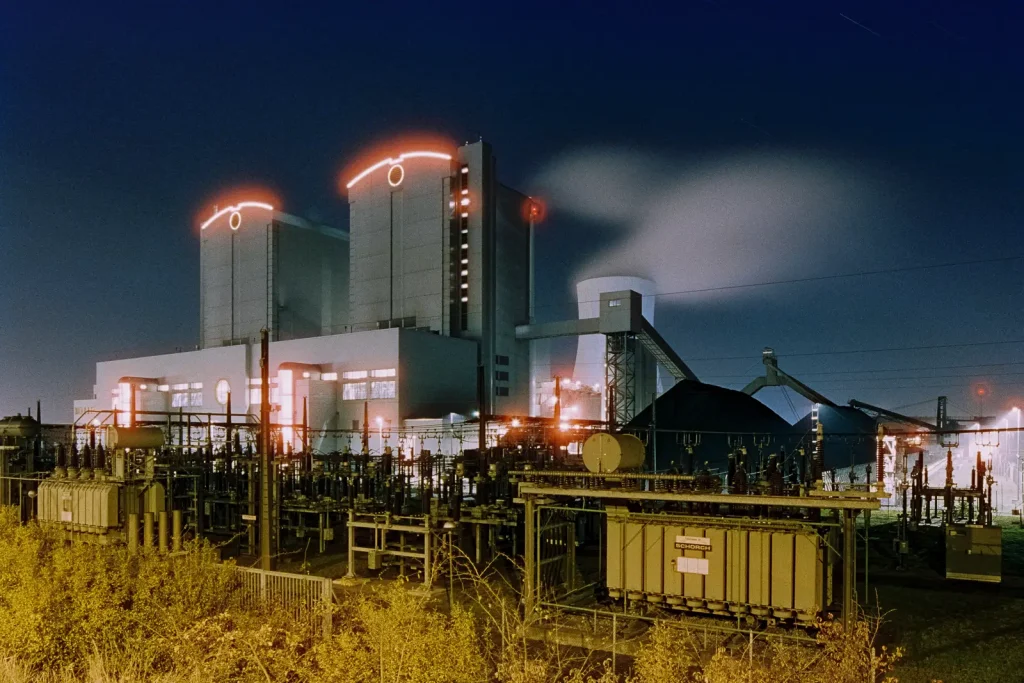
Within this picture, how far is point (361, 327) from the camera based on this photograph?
199 ft

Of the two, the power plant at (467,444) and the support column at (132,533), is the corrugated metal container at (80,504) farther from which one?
the support column at (132,533)

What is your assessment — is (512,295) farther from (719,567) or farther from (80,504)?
(719,567)

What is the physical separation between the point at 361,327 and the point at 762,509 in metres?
51.2

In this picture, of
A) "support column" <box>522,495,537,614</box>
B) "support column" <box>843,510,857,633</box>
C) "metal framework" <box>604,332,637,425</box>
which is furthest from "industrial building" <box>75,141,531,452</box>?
"support column" <box>843,510,857,633</box>

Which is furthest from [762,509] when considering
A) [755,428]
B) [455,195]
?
[455,195]

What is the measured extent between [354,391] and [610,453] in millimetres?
41216

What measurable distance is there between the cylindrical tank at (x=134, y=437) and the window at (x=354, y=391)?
28.8m

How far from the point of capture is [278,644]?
11195 mm

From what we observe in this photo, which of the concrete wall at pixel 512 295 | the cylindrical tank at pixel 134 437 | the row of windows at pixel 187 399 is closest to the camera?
the cylindrical tank at pixel 134 437

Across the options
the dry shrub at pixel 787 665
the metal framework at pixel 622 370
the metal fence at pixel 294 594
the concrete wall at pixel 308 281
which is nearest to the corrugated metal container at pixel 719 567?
the dry shrub at pixel 787 665

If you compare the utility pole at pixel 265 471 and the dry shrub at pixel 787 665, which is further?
the utility pole at pixel 265 471

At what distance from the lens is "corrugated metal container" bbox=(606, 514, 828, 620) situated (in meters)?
10.9

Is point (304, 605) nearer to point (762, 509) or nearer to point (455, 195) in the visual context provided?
point (762, 509)

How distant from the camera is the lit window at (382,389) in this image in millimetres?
49272
